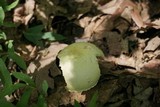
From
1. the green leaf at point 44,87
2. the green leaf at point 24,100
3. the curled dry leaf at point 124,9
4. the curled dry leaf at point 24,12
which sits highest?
the curled dry leaf at point 124,9

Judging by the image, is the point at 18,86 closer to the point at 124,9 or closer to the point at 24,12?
the point at 24,12

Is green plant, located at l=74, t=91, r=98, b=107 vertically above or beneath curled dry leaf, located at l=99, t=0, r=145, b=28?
beneath

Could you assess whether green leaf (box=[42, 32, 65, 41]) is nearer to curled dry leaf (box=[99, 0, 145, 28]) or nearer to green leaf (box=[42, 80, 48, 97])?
curled dry leaf (box=[99, 0, 145, 28])

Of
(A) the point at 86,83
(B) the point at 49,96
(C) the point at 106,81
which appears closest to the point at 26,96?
(B) the point at 49,96

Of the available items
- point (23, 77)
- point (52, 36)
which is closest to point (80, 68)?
point (23, 77)

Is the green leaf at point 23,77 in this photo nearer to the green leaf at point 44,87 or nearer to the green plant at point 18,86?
the green plant at point 18,86

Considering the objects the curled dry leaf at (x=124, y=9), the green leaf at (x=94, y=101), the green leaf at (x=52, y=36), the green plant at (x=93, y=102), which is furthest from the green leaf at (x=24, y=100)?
the curled dry leaf at (x=124, y=9)

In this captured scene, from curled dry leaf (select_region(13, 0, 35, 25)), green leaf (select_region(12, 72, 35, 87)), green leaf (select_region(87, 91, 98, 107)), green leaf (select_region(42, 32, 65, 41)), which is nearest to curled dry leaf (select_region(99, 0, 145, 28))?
green leaf (select_region(42, 32, 65, 41))

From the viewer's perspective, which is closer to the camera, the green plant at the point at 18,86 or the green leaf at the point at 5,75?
the green plant at the point at 18,86
